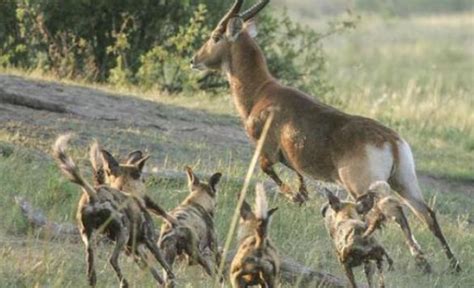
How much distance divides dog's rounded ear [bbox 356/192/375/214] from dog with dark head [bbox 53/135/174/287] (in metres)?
1.29

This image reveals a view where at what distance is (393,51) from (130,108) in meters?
22.7

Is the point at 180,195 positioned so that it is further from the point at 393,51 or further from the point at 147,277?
the point at 393,51

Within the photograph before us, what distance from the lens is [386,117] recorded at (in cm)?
1581

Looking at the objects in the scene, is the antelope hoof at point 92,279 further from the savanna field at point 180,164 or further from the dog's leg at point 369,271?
the dog's leg at point 369,271

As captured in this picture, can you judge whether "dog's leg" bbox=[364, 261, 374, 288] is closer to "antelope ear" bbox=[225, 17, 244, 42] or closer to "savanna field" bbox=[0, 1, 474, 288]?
"savanna field" bbox=[0, 1, 474, 288]

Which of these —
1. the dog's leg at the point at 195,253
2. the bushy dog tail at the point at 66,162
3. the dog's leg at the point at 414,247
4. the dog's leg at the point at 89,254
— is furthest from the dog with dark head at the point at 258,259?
the dog's leg at the point at 414,247

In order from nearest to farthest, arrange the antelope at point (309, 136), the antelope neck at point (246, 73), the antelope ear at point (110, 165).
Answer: the antelope ear at point (110, 165), the antelope at point (309, 136), the antelope neck at point (246, 73)

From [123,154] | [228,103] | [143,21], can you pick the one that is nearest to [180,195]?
[123,154]

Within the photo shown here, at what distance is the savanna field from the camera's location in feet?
25.0

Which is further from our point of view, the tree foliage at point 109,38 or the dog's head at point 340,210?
the tree foliage at point 109,38

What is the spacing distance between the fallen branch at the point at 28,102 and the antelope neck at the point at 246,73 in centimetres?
196

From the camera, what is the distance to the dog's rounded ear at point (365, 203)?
24.9 feet

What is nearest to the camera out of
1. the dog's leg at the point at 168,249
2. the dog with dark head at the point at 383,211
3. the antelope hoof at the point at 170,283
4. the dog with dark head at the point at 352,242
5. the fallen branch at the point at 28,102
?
the antelope hoof at the point at 170,283

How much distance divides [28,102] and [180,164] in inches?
68.4
